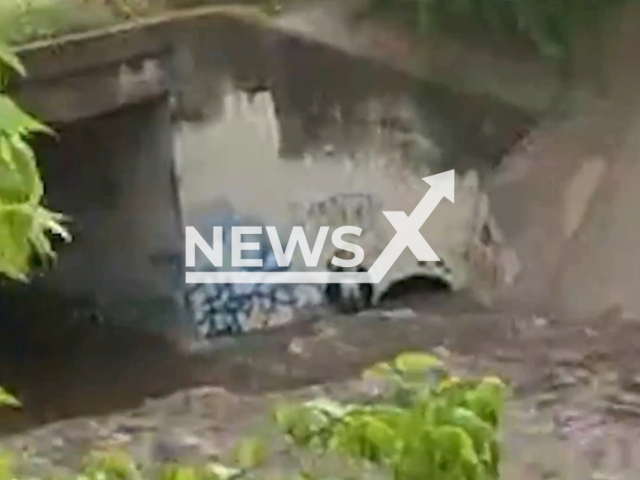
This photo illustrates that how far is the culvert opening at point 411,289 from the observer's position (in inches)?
40.8

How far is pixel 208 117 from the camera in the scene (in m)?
1.05

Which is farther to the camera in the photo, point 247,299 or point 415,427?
point 247,299

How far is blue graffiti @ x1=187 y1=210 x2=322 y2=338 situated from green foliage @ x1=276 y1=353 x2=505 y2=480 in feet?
0.38

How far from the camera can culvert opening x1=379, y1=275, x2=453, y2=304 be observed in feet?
3.40

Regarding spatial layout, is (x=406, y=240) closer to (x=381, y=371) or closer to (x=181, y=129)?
(x=381, y=371)

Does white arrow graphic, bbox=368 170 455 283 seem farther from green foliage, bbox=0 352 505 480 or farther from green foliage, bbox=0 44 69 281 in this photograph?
green foliage, bbox=0 44 69 281

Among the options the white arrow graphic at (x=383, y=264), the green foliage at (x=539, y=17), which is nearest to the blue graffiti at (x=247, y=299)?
the white arrow graphic at (x=383, y=264)

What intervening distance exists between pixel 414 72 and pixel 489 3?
0.10m

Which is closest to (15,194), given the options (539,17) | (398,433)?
(398,433)

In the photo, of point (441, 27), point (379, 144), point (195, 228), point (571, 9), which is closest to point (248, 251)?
point (195, 228)

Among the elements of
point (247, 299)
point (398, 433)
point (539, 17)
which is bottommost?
point (398, 433)

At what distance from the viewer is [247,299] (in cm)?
104

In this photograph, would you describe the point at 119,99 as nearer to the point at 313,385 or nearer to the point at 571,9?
the point at 313,385

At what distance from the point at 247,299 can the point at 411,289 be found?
0.54 feet
